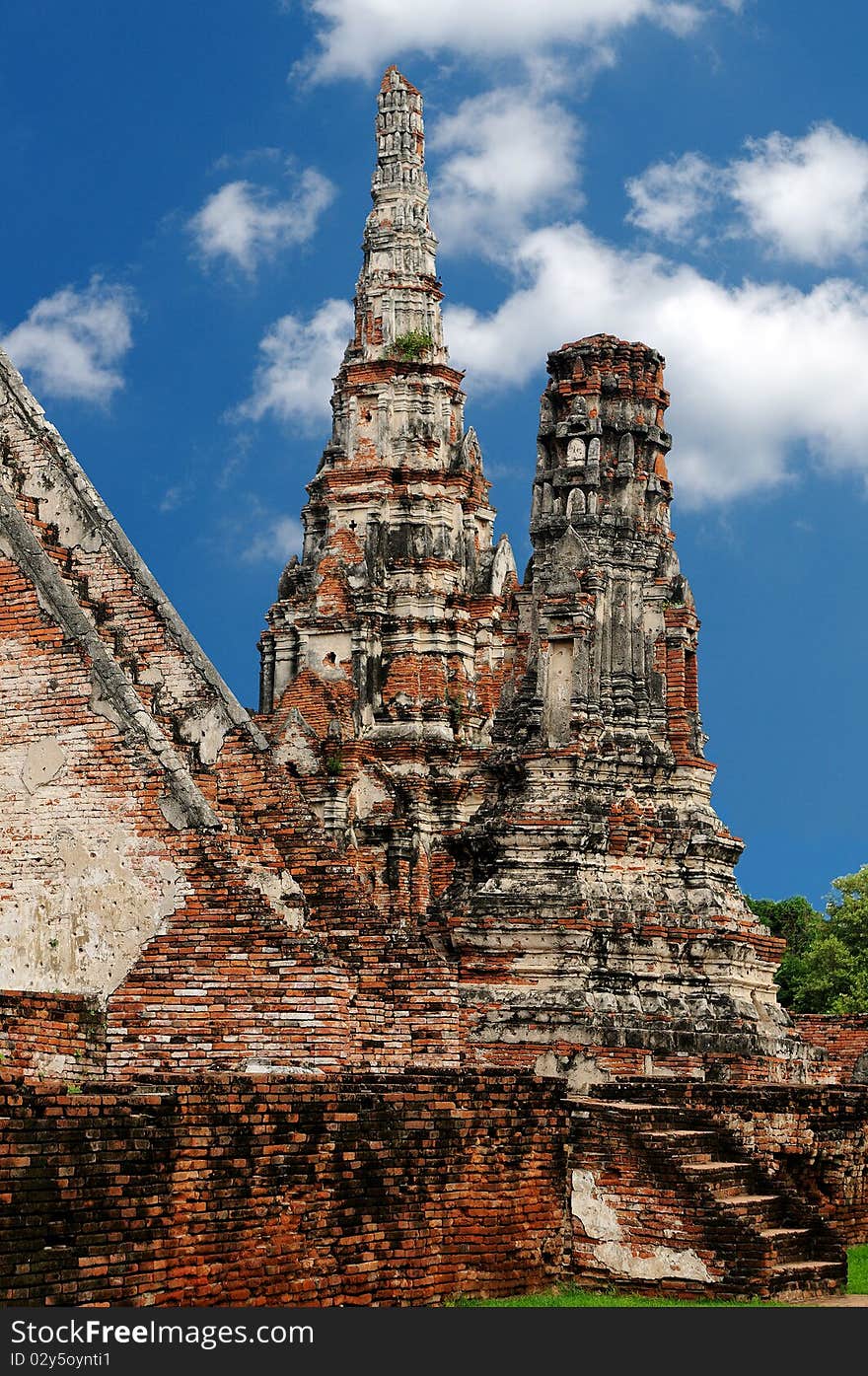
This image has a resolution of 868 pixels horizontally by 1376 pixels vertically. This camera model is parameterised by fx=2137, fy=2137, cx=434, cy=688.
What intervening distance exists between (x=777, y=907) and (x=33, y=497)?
37987 mm

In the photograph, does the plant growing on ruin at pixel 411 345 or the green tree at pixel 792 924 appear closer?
the plant growing on ruin at pixel 411 345

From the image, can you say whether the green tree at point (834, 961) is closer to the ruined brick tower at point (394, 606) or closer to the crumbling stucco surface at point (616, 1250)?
the ruined brick tower at point (394, 606)

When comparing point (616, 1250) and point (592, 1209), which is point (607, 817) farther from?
point (616, 1250)

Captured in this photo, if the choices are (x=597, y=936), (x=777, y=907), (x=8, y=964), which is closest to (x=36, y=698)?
(x=8, y=964)

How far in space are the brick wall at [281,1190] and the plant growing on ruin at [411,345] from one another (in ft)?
81.0

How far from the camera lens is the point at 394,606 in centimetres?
3641

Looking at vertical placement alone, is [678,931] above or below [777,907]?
below

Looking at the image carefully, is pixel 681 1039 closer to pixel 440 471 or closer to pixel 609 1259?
pixel 609 1259

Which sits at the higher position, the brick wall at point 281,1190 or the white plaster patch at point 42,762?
the white plaster patch at point 42,762

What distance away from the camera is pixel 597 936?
20.4 m

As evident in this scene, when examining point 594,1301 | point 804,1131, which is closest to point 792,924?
point 804,1131

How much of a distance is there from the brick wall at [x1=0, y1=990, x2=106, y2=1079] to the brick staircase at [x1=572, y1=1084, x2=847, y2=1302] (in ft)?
11.2

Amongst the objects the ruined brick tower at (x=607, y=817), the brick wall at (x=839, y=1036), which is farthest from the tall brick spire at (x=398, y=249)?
the brick wall at (x=839, y=1036)

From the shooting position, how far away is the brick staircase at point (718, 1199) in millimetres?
14047
